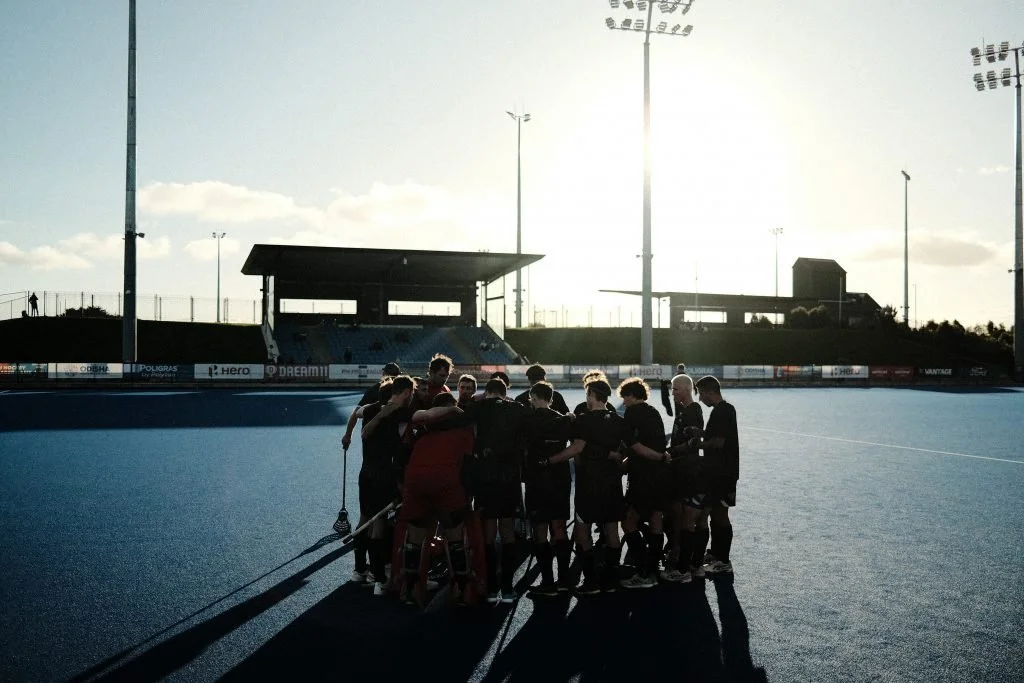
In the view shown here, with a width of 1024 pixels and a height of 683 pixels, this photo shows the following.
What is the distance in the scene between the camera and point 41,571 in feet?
23.7

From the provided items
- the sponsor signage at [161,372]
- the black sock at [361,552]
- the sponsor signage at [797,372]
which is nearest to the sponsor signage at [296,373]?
the sponsor signage at [161,372]

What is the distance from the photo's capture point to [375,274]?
177 feet

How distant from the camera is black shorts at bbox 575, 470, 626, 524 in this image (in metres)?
6.56

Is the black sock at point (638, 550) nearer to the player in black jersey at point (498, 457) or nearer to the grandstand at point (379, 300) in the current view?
the player in black jersey at point (498, 457)

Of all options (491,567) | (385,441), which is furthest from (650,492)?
(385,441)

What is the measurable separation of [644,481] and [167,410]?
2293cm

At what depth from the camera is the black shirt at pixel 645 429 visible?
21.8 feet

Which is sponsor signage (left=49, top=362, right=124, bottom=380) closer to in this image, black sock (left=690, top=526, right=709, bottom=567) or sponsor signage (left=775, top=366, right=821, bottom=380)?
black sock (left=690, top=526, right=709, bottom=567)

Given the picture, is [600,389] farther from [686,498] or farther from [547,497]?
[686,498]

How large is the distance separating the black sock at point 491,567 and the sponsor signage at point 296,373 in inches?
1412

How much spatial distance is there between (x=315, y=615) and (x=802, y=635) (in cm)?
381

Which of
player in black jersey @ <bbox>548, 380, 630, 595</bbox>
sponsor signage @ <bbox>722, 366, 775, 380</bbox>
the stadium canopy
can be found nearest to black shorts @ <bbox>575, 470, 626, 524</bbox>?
player in black jersey @ <bbox>548, 380, 630, 595</bbox>

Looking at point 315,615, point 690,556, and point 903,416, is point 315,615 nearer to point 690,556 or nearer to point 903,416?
point 690,556

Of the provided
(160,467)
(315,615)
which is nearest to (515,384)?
(160,467)
